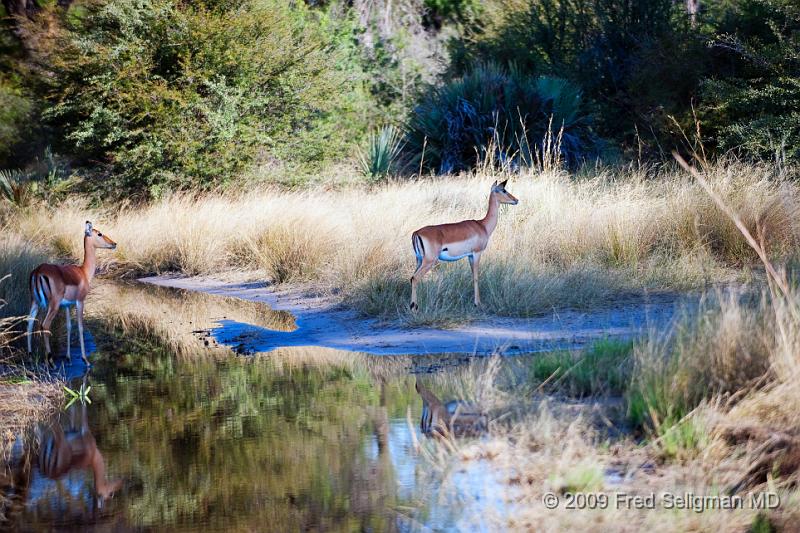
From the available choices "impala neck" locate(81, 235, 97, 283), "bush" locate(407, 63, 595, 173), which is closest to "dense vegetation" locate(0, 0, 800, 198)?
"bush" locate(407, 63, 595, 173)

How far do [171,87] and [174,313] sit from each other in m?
11.1

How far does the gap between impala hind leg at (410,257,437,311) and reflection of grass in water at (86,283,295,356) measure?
5.70ft

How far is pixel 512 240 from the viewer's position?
1342 cm

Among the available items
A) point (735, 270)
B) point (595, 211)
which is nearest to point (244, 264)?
Answer: point (595, 211)

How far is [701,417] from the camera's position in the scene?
18.5 feet

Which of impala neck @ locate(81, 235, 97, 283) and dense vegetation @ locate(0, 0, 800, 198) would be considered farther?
dense vegetation @ locate(0, 0, 800, 198)

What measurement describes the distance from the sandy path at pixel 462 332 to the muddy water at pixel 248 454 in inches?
21.5

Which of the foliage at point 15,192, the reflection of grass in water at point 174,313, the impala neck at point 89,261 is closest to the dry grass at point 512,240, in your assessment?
the reflection of grass in water at point 174,313

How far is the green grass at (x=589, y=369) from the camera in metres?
7.07

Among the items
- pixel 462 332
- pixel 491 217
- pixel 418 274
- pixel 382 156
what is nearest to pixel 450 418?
pixel 462 332

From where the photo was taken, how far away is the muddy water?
546 cm

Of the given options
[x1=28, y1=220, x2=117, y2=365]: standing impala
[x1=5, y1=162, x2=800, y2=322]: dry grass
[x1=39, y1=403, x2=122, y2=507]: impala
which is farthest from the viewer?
[x1=5, y1=162, x2=800, y2=322]: dry grass

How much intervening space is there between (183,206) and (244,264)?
3.41 m

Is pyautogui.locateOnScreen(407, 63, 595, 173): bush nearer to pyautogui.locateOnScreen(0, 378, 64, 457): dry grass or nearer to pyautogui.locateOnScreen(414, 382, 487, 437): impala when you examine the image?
pyautogui.locateOnScreen(0, 378, 64, 457): dry grass
